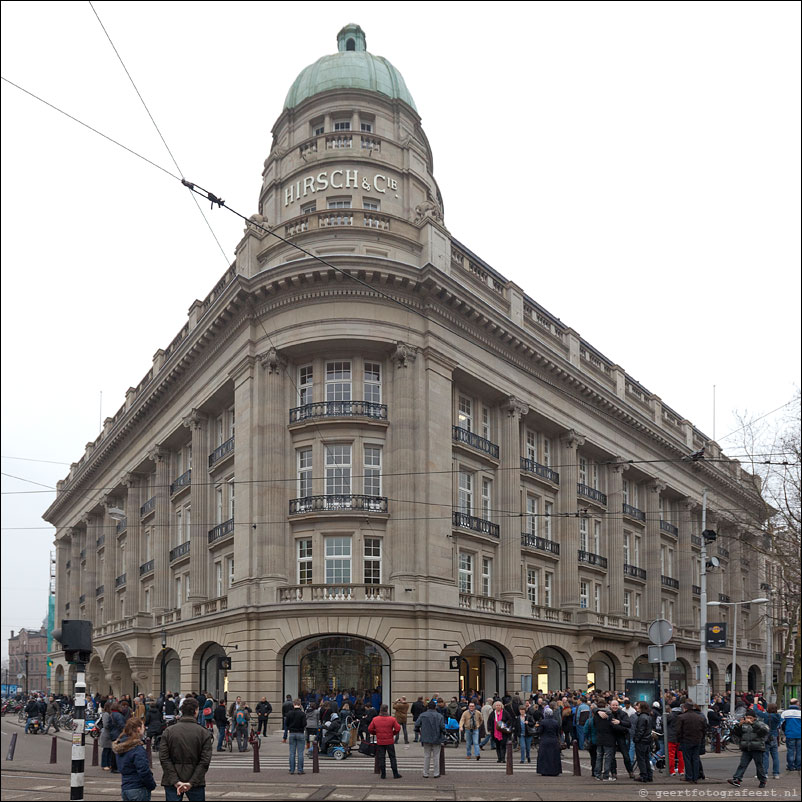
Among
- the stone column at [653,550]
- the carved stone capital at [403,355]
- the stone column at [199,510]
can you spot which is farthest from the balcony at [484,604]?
the stone column at [653,550]

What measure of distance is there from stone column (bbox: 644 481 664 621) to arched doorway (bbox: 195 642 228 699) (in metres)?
27.8

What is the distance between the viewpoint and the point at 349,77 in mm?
49844

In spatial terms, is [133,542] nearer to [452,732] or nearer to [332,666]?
[332,666]

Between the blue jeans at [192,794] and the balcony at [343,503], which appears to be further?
the balcony at [343,503]

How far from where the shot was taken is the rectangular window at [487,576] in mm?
42750

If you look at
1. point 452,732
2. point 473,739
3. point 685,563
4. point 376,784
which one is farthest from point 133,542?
point 376,784

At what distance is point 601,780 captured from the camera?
2125 cm

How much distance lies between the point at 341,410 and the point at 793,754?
21402 mm

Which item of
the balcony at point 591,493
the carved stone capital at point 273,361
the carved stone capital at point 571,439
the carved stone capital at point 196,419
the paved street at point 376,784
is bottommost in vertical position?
the paved street at point 376,784

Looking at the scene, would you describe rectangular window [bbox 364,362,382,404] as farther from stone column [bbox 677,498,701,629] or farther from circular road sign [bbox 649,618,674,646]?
stone column [bbox 677,498,701,629]

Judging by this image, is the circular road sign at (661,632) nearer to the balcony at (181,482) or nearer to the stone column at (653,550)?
the balcony at (181,482)

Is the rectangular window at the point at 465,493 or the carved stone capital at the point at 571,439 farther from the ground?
the carved stone capital at the point at 571,439

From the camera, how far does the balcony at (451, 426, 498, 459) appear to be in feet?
138

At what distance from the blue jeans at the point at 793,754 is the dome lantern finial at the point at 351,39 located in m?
45.9
